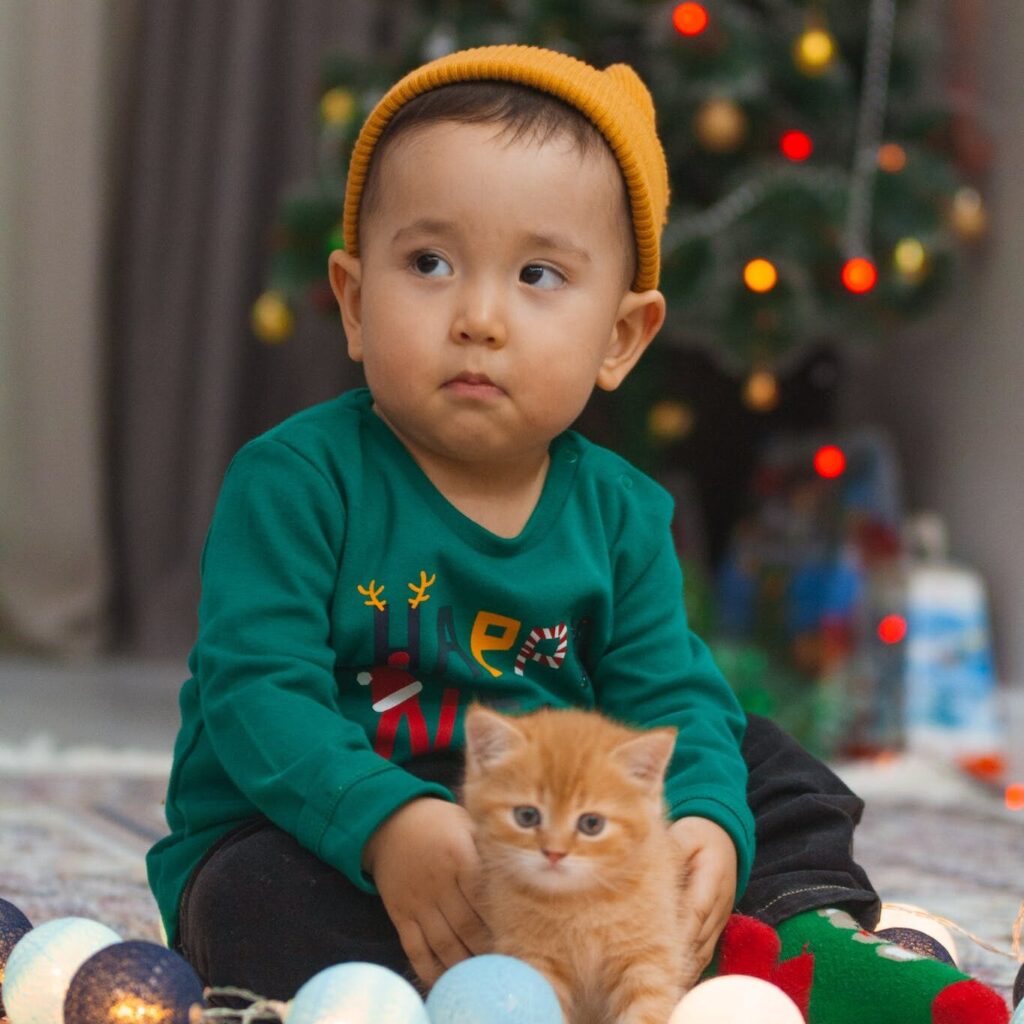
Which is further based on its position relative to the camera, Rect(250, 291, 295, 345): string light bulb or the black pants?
Rect(250, 291, 295, 345): string light bulb

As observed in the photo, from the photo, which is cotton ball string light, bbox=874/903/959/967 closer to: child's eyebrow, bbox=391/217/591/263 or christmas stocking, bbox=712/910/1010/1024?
christmas stocking, bbox=712/910/1010/1024

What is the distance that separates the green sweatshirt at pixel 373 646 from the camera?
87 centimetres

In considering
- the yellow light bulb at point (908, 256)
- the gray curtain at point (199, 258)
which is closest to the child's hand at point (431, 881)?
the yellow light bulb at point (908, 256)

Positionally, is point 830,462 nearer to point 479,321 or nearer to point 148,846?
point 148,846

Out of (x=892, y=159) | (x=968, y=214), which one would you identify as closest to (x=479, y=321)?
(x=892, y=159)

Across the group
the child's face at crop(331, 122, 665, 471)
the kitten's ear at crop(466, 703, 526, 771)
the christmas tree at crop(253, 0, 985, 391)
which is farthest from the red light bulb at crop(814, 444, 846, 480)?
the kitten's ear at crop(466, 703, 526, 771)

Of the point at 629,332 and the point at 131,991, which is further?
the point at 629,332

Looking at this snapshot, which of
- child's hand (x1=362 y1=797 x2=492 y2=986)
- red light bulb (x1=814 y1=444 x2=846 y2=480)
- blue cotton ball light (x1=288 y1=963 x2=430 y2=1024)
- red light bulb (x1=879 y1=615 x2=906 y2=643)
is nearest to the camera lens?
blue cotton ball light (x1=288 y1=963 x2=430 y2=1024)

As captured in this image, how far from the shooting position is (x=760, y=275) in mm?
2125

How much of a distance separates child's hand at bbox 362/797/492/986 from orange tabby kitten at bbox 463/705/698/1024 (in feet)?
0.06

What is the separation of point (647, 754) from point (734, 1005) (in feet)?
0.45

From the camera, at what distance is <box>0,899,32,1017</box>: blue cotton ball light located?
870mm

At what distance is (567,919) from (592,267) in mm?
431

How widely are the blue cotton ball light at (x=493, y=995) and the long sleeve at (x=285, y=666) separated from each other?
0.12 meters
